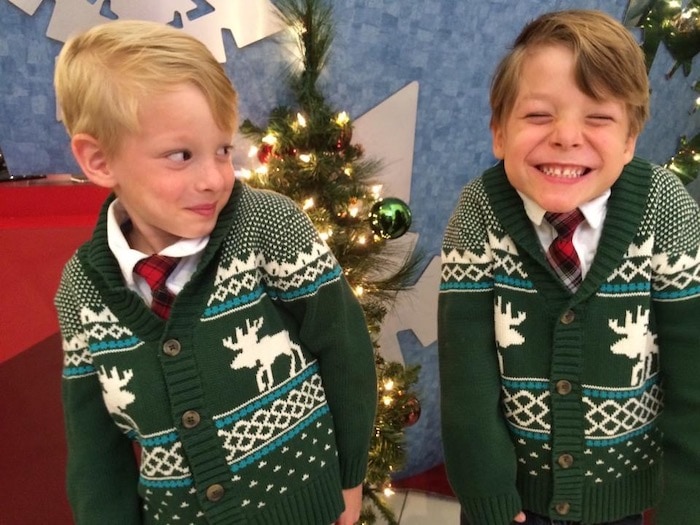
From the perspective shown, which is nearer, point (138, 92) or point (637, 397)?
point (138, 92)

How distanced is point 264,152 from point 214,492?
753mm

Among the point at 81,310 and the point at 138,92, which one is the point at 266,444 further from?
the point at 138,92

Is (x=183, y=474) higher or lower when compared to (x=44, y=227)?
lower

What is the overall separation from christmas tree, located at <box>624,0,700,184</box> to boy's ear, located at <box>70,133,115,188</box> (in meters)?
1.44

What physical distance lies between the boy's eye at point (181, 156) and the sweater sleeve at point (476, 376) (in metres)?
0.43

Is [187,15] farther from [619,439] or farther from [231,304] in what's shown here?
[619,439]

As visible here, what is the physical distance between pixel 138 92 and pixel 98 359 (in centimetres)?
38

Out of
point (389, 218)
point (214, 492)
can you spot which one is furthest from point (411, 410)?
point (214, 492)

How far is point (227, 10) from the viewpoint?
4.82ft

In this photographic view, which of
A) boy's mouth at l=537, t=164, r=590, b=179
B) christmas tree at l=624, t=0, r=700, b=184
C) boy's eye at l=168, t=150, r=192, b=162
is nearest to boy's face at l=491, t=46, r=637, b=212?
boy's mouth at l=537, t=164, r=590, b=179

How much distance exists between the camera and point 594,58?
0.83m

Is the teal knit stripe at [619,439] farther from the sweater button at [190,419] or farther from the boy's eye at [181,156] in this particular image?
the boy's eye at [181,156]

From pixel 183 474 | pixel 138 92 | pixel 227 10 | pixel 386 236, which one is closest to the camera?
pixel 138 92

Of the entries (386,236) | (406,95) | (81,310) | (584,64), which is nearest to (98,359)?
(81,310)
